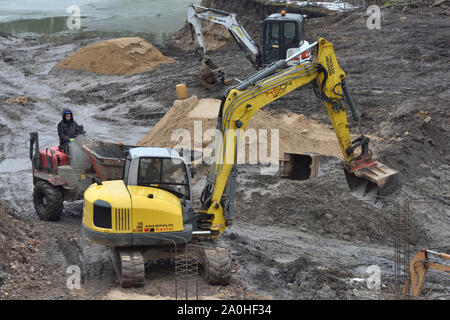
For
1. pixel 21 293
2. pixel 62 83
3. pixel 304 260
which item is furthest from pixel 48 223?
pixel 62 83

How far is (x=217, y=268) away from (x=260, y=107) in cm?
253

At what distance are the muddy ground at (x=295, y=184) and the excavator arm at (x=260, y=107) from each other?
51.0 inches

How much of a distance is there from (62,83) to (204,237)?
21.9 m

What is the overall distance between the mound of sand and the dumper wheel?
17.8m

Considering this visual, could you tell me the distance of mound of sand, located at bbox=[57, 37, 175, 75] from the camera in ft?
99.9

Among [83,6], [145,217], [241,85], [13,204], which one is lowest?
[13,204]

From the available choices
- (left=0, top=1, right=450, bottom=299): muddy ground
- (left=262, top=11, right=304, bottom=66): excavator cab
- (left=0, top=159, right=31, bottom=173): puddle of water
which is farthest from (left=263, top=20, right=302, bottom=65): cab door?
(left=0, top=159, right=31, bottom=173): puddle of water

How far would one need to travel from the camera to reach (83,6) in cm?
6525

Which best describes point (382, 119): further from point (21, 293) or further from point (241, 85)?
point (21, 293)

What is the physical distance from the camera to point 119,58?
30562 millimetres

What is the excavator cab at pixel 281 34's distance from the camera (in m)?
21.8

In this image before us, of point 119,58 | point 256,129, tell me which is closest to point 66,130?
point 256,129
